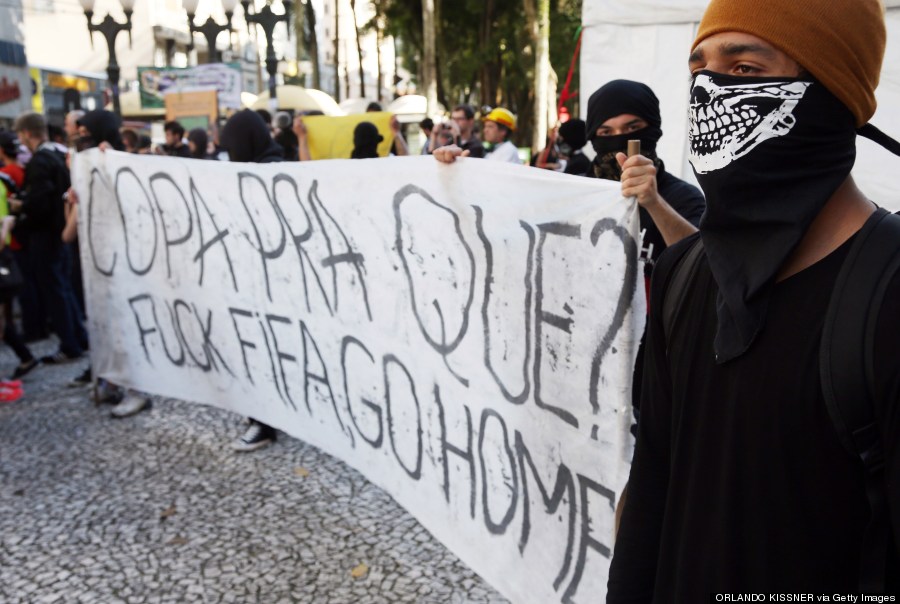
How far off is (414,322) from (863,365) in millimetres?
2466

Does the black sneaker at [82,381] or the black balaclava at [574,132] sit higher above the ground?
the black balaclava at [574,132]

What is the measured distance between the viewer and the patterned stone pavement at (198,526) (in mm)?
3105

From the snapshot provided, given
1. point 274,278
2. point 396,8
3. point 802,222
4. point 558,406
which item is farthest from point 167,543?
point 396,8

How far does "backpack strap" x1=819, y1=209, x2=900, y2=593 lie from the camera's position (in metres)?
0.91

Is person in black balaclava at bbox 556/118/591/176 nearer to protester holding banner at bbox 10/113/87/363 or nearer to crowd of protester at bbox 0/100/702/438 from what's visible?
crowd of protester at bbox 0/100/702/438

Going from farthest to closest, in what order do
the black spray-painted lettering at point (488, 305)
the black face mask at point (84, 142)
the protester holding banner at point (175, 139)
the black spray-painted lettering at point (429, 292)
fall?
1. the protester holding banner at point (175, 139)
2. the black face mask at point (84, 142)
3. the black spray-painted lettering at point (429, 292)
4. the black spray-painted lettering at point (488, 305)

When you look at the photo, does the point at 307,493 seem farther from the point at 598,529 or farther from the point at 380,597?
the point at 598,529

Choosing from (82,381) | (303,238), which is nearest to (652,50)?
(303,238)

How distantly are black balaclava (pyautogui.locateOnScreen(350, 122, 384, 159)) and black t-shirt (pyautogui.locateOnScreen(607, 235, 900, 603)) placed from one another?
558 cm

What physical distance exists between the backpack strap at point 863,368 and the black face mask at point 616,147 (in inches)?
65.7

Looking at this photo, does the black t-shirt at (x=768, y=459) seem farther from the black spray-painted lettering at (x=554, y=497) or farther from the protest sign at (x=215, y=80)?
the protest sign at (x=215, y=80)

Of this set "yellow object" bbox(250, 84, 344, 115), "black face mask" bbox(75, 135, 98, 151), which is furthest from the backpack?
"yellow object" bbox(250, 84, 344, 115)

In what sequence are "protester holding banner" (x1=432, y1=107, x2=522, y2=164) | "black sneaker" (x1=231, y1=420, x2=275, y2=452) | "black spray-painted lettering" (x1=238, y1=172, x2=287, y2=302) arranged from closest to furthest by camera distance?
"black spray-painted lettering" (x1=238, y1=172, x2=287, y2=302)
"black sneaker" (x1=231, y1=420, x2=275, y2=452)
"protester holding banner" (x1=432, y1=107, x2=522, y2=164)

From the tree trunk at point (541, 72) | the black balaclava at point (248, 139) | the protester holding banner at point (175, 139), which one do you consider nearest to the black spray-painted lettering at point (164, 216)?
the black balaclava at point (248, 139)
